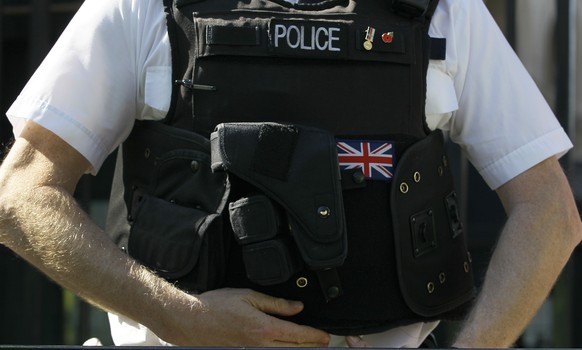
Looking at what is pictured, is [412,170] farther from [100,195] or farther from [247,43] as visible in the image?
[100,195]

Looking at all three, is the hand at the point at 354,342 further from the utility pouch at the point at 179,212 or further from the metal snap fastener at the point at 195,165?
the metal snap fastener at the point at 195,165

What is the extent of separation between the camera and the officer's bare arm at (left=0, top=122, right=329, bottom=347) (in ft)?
6.56

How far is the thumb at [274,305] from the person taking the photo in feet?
6.70

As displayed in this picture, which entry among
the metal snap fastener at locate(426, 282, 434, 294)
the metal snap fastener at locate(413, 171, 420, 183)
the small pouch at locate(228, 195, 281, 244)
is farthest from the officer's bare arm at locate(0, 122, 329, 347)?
the metal snap fastener at locate(413, 171, 420, 183)

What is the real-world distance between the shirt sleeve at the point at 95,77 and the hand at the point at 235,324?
40 centimetres

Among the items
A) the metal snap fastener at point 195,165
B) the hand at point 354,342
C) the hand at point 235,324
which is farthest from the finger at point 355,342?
the metal snap fastener at point 195,165

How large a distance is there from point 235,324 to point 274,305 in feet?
0.32

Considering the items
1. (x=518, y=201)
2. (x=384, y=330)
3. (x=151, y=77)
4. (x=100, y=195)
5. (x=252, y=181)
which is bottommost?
(x=100, y=195)

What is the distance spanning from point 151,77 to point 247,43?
0.20 metres

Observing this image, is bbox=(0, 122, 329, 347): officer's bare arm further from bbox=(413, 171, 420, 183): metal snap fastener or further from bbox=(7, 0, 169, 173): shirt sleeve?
bbox=(413, 171, 420, 183): metal snap fastener

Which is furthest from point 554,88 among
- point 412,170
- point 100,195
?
point 412,170

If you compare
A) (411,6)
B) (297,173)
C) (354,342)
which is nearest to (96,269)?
(297,173)

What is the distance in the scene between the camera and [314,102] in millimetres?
2113

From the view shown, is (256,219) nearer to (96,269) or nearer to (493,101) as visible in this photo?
(96,269)
